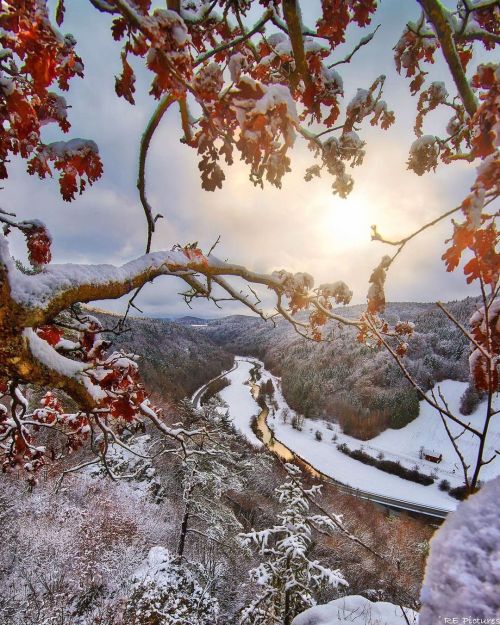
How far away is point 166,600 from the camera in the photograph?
863cm

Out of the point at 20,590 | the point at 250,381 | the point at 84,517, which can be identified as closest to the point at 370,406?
the point at 250,381

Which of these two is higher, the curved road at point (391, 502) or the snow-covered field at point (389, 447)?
the snow-covered field at point (389, 447)

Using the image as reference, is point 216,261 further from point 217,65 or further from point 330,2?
point 330,2

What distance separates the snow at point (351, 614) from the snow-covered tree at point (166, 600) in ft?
16.2

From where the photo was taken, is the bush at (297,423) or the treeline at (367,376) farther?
the treeline at (367,376)

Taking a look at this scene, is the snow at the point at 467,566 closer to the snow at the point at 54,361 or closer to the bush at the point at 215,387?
the snow at the point at 54,361

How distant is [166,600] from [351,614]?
5.52m

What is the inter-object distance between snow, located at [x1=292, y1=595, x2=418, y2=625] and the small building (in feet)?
123

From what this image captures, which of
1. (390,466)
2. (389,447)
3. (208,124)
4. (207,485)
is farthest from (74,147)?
(389,447)

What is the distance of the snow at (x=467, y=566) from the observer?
564mm

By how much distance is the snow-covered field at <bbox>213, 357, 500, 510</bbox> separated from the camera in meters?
32.5

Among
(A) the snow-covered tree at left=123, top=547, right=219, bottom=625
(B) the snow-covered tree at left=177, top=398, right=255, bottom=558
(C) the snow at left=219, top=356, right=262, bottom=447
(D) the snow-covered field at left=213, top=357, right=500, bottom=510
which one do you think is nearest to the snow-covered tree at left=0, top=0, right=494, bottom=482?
(A) the snow-covered tree at left=123, top=547, right=219, bottom=625

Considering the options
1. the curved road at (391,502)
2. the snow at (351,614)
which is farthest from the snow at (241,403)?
the snow at (351,614)

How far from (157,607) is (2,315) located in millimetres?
10726
